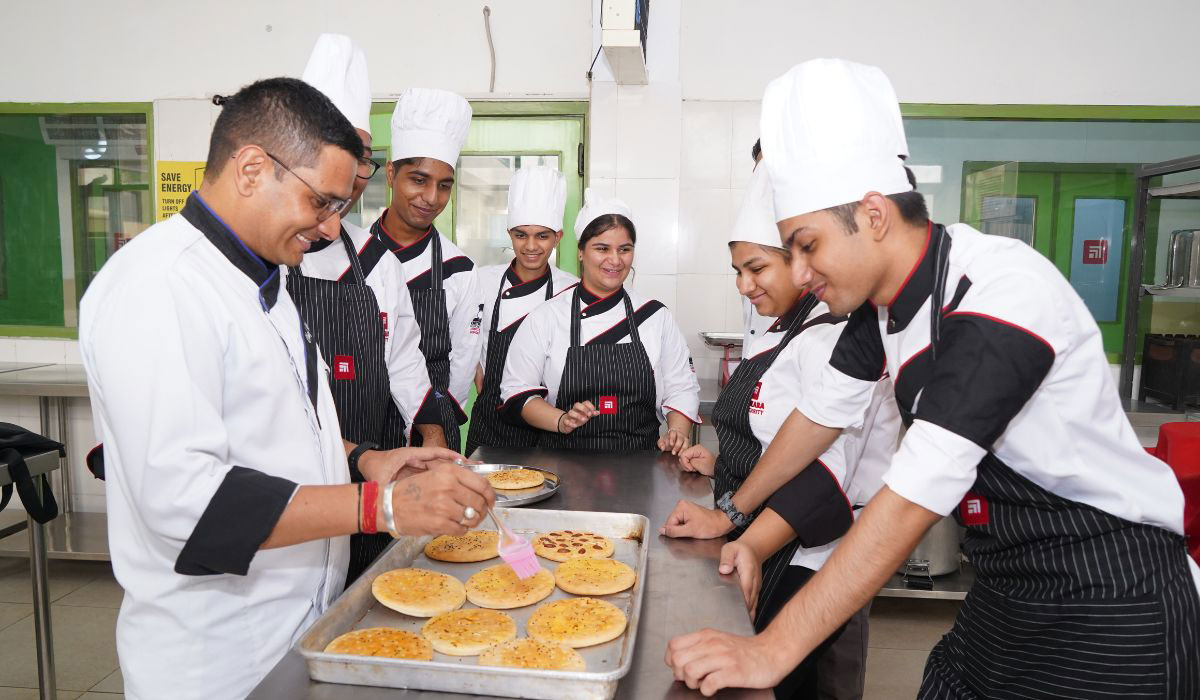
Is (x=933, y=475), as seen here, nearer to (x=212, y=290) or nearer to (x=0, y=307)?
(x=212, y=290)

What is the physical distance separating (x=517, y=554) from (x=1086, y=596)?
0.92m

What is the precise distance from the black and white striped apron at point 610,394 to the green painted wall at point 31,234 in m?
3.75

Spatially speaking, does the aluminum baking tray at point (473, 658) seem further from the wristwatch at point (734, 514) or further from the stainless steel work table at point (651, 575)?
the wristwatch at point (734, 514)

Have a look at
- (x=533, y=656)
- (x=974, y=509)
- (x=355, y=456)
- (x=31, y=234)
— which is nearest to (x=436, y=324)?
(x=355, y=456)

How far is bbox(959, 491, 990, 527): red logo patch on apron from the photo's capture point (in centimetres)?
124

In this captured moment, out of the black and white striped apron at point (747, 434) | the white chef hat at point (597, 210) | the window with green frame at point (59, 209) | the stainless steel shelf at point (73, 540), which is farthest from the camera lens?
the window with green frame at point (59, 209)

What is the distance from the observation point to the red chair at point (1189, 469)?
2.21 meters

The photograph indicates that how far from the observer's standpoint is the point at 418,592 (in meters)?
1.35

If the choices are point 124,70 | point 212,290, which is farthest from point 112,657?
point 124,70

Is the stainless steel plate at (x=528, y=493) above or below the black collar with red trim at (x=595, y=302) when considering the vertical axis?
below

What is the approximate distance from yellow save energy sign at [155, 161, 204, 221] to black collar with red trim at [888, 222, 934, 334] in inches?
165

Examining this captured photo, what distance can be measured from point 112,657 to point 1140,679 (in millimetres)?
3546

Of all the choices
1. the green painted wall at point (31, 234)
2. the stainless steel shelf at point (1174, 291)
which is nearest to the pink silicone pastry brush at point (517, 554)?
the stainless steel shelf at point (1174, 291)

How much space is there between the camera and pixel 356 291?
6.89ft
